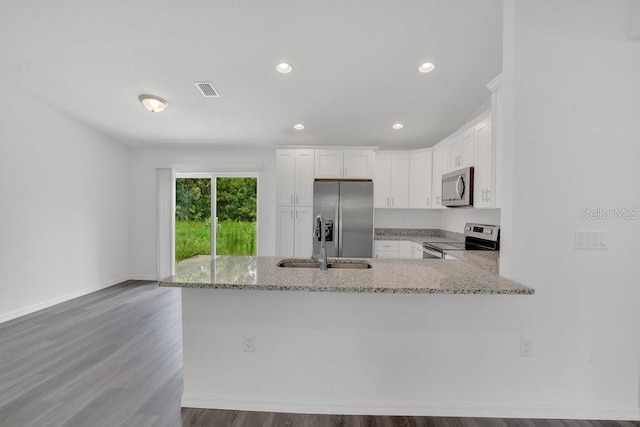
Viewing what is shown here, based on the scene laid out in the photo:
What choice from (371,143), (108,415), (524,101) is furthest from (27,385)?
(371,143)

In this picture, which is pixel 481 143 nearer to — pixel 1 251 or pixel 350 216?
pixel 350 216

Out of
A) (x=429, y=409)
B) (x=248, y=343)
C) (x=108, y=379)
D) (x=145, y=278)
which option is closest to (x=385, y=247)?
(x=429, y=409)

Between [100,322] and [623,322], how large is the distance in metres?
4.60

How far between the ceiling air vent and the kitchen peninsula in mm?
2350

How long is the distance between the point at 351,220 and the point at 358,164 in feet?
2.92

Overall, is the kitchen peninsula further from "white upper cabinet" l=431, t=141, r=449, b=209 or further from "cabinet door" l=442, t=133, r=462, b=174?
"white upper cabinet" l=431, t=141, r=449, b=209

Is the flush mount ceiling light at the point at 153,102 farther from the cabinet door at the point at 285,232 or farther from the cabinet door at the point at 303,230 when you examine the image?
the cabinet door at the point at 303,230

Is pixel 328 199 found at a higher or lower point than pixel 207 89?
lower

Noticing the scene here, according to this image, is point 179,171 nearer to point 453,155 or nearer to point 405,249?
point 405,249

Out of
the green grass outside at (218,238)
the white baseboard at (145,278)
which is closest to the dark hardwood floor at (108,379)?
the white baseboard at (145,278)

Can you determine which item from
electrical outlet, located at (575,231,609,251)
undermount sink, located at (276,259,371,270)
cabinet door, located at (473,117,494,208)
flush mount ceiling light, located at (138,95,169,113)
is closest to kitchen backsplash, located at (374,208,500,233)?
cabinet door, located at (473,117,494,208)

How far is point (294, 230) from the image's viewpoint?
14.8 feet

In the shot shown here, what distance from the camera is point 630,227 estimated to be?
1784mm

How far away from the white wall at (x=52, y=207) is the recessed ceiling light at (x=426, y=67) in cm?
460
